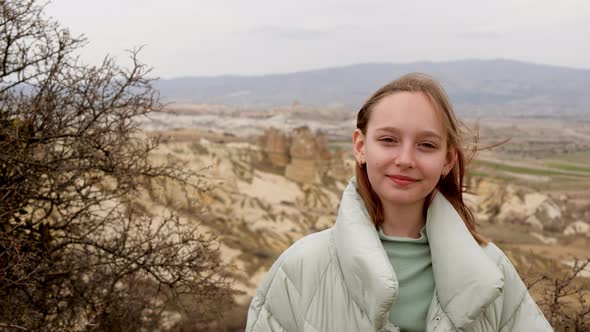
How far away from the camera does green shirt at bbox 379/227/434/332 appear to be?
193 centimetres

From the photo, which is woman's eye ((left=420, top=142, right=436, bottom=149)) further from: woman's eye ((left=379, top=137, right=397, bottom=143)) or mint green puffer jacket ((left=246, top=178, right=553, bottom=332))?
mint green puffer jacket ((left=246, top=178, right=553, bottom=332))

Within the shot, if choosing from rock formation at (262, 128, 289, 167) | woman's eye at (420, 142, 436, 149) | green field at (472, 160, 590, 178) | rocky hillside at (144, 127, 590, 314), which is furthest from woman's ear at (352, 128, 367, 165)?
green field at (472, 160, 590, 178)

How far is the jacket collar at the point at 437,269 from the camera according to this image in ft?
5.92

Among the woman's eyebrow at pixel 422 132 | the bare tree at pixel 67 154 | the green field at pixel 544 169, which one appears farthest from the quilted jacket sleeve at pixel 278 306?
the green field at pixel 544 169

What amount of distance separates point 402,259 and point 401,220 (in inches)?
5.4

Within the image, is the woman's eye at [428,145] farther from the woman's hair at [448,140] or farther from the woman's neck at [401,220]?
the woman's neck at [401,220]

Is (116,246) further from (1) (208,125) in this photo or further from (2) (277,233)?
(1) (208,125)

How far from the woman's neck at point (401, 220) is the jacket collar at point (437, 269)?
75mm

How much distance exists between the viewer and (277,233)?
18.8 m

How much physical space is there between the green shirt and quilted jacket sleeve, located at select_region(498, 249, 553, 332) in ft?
0.77

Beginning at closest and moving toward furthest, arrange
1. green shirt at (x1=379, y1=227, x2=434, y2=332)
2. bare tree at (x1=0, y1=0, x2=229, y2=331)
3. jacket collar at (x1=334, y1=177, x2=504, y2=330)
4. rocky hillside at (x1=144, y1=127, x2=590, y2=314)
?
jacket collar at (x1=334, y1=177, x2=504, y2=330) < green shirt at (x1=379, y1=227, x2=434, y2=332) < bare tree at (x1=0, y1=0, x2=229, y2=331) < rocky hillside at (x1=144, y1=127, x2=590, y2=314)

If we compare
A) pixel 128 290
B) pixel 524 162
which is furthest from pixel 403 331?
pixel 524 162

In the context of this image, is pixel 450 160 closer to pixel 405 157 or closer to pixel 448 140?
pixel 448 140

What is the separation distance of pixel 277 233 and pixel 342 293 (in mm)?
16956
